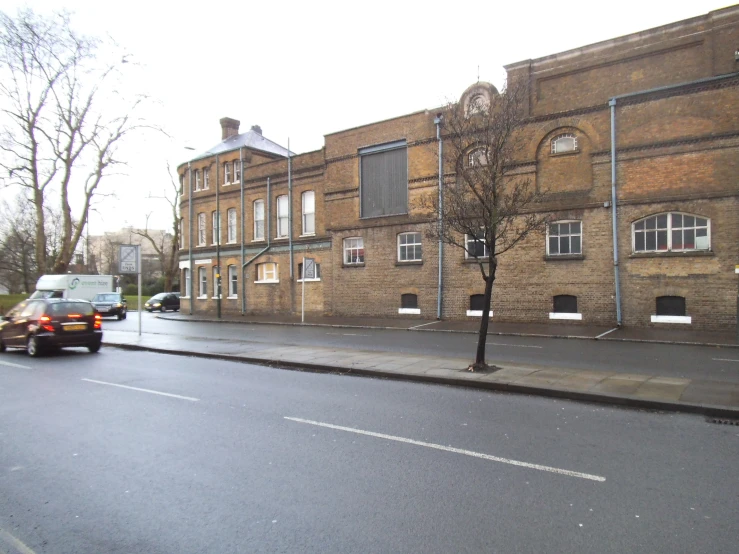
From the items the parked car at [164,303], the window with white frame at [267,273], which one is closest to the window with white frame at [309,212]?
the window with white frame at [267,273]

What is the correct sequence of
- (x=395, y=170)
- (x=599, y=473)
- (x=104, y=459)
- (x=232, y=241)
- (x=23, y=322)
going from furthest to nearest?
(x=232, y=241)
(x=395, y=170)
(x=23, y=322)
(x=104, y=459)
(x=599, y=473)

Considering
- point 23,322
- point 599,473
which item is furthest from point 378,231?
point 599,473

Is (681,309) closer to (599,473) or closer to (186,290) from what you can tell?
(599,473)

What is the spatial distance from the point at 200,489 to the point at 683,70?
20508 mm

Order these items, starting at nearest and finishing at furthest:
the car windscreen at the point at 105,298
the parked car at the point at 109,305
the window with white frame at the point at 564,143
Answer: the window with white frame at the point at 564,143, the parked car at the point at 109,305, the car windscreen at the point at 105,298

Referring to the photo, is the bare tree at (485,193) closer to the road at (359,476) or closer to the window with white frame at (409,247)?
the road at (359,476)

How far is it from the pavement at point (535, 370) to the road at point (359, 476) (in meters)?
0.46

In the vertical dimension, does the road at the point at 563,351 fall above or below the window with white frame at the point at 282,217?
below

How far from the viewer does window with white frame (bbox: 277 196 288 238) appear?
30.7m

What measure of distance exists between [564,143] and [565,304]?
6.37 metres

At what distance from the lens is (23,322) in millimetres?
14320

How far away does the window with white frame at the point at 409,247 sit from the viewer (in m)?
24.3

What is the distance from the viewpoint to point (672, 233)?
59.7 ft

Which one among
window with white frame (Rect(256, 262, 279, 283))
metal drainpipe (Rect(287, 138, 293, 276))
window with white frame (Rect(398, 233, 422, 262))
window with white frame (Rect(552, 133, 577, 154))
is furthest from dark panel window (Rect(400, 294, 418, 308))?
window with white frame (Rect(256, 262, 279, 283))
